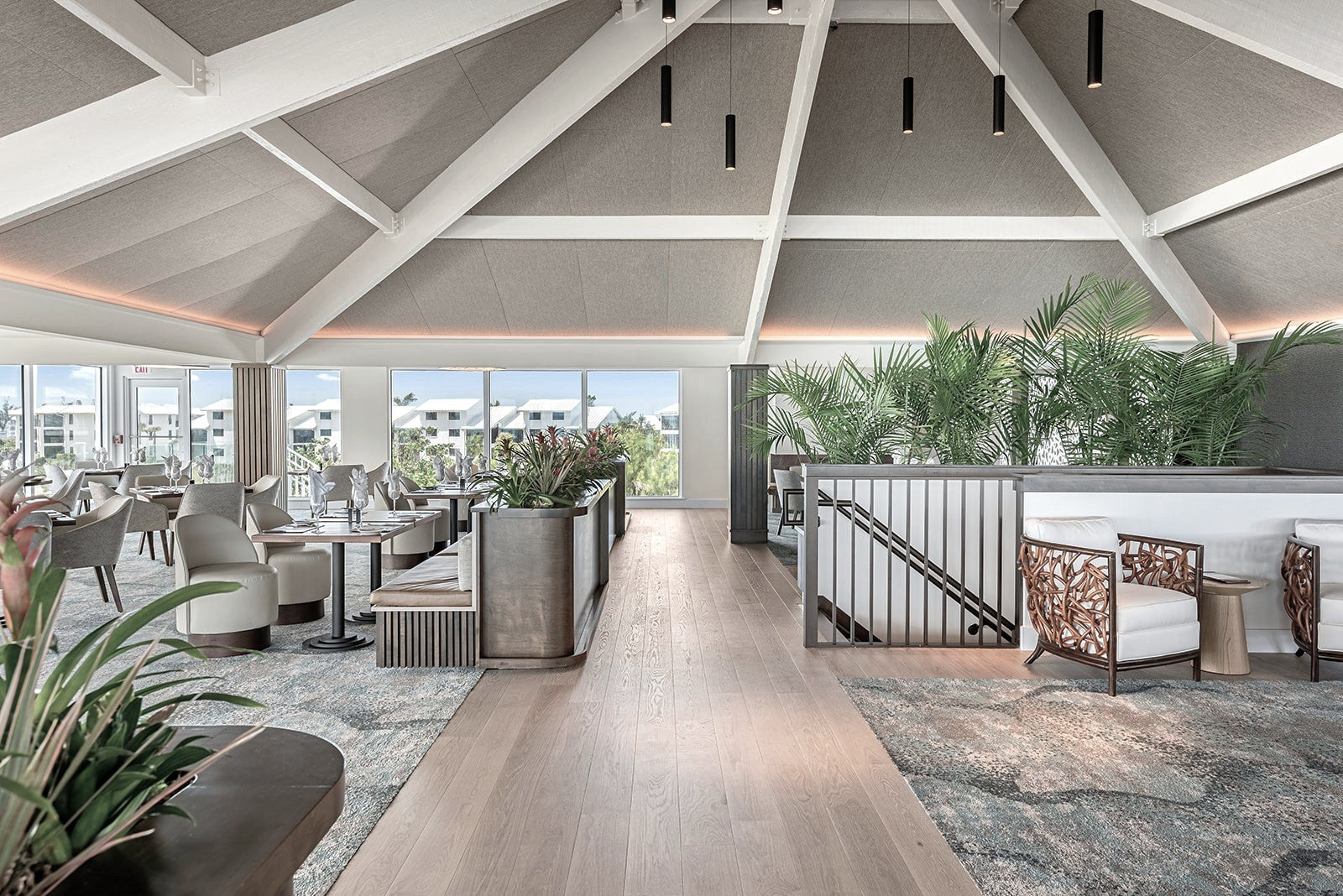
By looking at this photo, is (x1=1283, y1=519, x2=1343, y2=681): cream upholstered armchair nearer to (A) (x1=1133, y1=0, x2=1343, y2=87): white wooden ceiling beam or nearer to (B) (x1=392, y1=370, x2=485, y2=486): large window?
(A) (x1=1133, y1=0, x2=1343, y2=87): white wooden ceiling beam

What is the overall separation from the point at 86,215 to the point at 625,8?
4300 mm

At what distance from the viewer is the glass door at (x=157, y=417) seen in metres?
12.7

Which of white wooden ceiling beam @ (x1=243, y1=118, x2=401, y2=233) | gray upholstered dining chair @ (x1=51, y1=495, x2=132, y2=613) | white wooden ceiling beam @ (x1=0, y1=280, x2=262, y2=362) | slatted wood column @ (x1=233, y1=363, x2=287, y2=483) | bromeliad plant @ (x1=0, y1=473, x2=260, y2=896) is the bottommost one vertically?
gray upholstered dining chair @ (x1=51, y1=495, x2=132, y2=613)

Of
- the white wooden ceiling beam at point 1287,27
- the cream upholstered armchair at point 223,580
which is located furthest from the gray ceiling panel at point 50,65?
the white wooden ceiling beam at point 1287,27

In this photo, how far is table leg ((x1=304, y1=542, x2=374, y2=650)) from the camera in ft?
17.2

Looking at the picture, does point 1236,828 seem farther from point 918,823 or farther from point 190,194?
point 190,194

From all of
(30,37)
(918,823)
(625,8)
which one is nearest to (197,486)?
(30,37)

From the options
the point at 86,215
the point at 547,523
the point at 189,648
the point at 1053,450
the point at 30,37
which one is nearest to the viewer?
the point at 189,648

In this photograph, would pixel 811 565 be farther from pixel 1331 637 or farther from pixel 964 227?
pixel 964 227

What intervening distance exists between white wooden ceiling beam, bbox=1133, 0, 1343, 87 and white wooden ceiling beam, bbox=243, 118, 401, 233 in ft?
18.1

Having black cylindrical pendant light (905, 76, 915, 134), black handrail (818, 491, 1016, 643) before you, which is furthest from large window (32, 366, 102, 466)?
black cylindrical pendant light (905, 76, 915, 134)

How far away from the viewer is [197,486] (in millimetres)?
7152

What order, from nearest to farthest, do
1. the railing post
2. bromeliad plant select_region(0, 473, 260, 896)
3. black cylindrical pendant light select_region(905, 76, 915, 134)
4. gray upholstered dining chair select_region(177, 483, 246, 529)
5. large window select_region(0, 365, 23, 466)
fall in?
bromeliad plant select_region(0, 473, 260, 896)
the railing post
black cylindrical pendant light select_region(905, 76, 915, 134)
gray upholstered dining chair select_region(177, 483, 246, 529)
large window select_region(0, 365, 23, 466)

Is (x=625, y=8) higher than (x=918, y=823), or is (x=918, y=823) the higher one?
(x=625, y=8)
